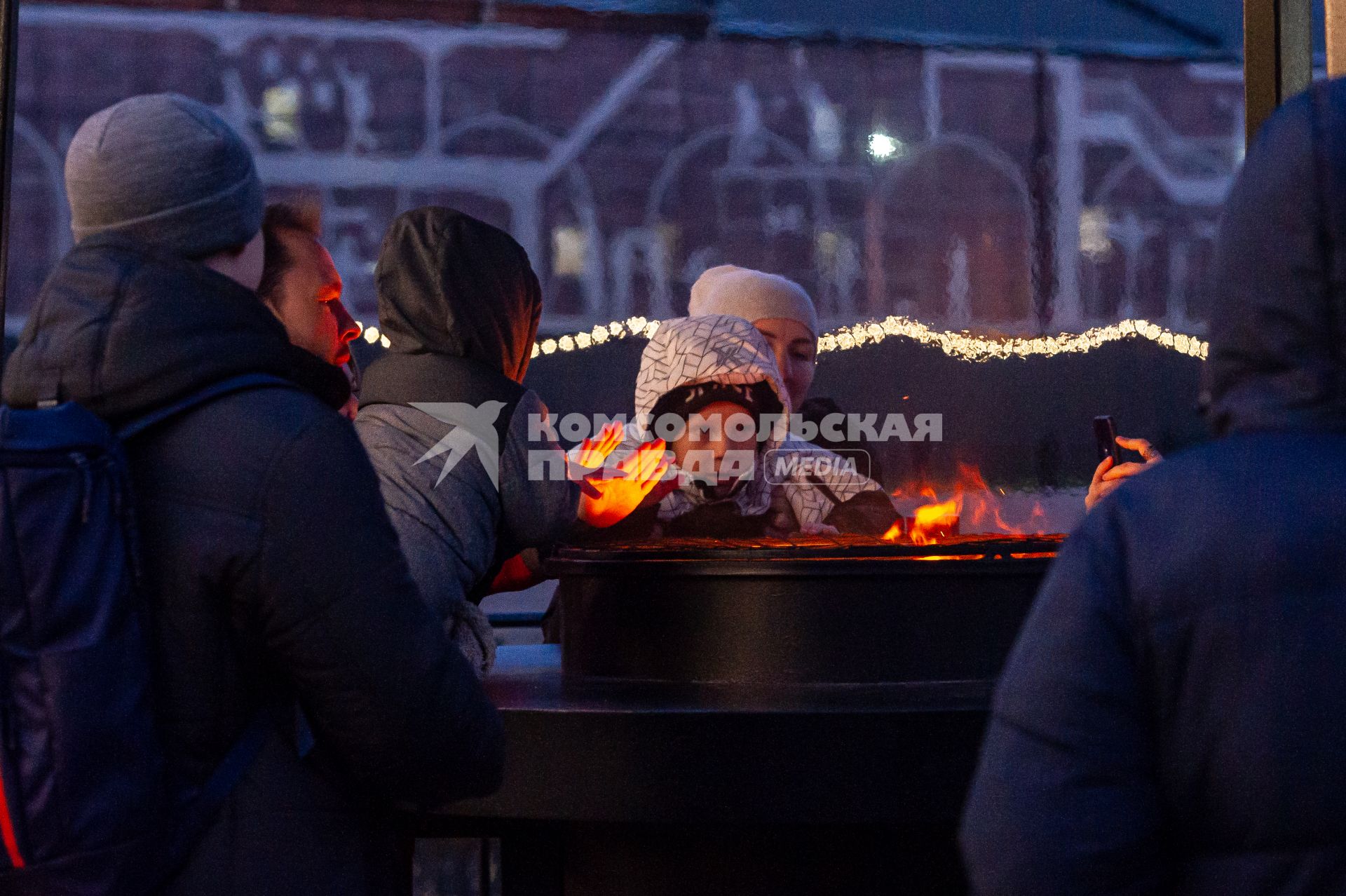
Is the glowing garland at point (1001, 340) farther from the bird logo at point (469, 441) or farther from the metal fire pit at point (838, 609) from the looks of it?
the bird logo at point (469, 441)

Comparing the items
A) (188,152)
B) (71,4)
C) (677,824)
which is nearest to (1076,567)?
(188,152)

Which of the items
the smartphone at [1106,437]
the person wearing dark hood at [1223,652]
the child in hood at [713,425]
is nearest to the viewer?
the person wearing dark hood at [1223,652]

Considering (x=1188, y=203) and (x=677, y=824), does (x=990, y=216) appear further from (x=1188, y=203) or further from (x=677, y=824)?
(x=677, y=824)

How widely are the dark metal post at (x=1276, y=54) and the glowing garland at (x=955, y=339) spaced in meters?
1.93

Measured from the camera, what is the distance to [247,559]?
3.21ft

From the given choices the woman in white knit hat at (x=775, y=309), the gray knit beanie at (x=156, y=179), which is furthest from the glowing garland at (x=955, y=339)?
the gray knit beanie at (x=156, y=179)

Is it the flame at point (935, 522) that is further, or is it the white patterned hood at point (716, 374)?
the white patterned hood at point (716, 374)

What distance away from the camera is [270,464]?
99cm

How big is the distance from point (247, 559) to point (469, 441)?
0.75m

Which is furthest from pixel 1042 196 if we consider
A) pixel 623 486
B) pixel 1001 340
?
pixel 623 486

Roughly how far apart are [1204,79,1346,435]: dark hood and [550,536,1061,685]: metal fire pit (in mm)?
1085

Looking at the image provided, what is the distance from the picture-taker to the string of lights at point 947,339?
377 cm

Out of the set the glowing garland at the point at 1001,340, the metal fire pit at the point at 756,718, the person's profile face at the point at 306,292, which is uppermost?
the glowing garland at the point at 1001,340

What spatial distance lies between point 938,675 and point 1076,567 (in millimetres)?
1141
